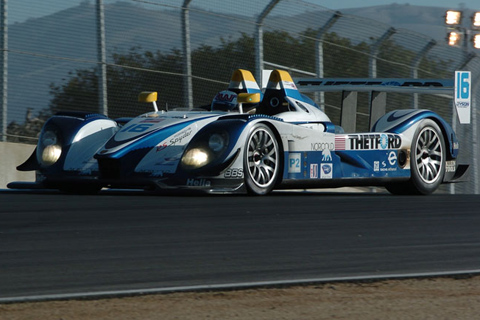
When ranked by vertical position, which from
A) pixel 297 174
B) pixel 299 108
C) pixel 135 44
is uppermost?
pixel 135 44

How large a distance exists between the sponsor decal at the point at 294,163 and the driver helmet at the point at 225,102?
1.27 metres

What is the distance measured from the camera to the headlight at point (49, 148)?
8.88 meters

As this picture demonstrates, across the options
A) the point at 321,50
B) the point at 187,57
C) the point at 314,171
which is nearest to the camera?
the point at 314,171

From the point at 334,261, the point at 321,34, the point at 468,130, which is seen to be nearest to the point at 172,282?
the point at 334,261

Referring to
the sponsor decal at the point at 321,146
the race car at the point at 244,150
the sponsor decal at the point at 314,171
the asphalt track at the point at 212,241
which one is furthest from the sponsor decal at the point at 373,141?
the asphalt track at the point at 212,241

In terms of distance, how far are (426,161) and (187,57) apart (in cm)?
385

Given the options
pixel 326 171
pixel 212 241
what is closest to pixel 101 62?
pixel 326 171

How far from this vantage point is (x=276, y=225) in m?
6.40

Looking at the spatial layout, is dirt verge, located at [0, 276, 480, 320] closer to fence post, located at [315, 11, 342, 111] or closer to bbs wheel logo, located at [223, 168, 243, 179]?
bbs wheel logo, located at [223, 168, 243, 179]

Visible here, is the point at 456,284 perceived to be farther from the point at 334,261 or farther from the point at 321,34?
the point at 321,34

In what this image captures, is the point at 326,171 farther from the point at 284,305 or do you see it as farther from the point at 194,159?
the point at 284,305

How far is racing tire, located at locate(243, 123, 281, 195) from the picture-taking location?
843 cm

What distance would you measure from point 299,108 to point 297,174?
0.92 meters

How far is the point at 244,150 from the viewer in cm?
833
